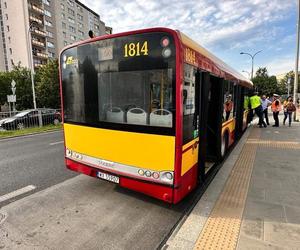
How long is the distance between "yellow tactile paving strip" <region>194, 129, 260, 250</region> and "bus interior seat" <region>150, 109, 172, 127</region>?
1.56 meters

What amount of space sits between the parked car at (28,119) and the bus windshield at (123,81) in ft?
42.5

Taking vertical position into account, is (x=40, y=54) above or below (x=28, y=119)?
above

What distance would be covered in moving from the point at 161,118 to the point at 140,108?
409 mm

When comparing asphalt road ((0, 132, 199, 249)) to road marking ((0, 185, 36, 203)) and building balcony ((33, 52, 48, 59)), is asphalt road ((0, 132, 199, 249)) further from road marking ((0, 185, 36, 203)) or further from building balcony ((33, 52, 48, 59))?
building balcony ((33, 52, 48, 59))

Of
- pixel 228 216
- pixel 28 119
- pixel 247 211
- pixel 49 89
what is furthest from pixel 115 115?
pixel 49 89

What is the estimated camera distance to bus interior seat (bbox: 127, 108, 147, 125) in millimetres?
3535

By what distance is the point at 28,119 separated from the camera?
16219 mm

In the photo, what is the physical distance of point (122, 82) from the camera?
370cm

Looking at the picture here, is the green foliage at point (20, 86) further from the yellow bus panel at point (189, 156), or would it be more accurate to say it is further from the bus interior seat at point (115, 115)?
the yellow bus panel at point (189, 156)

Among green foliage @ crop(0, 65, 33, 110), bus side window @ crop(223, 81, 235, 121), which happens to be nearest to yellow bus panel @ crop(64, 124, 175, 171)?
bus side window @ crop(223, 81, 235, 121)

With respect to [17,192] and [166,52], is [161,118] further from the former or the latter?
[17,192]

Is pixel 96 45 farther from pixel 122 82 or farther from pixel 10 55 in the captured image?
pixel 10 55

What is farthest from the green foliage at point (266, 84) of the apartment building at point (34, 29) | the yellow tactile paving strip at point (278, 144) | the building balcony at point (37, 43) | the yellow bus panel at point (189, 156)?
the yellow bus panel at point (189, 156)

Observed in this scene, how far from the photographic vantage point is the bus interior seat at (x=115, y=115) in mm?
3791
